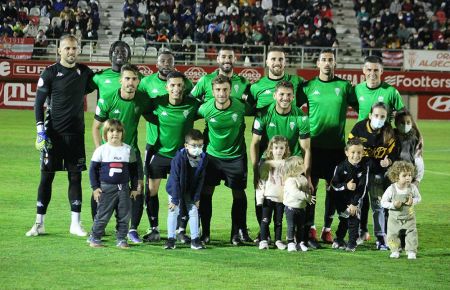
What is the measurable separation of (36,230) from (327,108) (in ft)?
12.7

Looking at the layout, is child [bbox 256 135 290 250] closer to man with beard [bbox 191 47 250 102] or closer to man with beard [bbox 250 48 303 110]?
man with beard [bbox 250 48 303 110]

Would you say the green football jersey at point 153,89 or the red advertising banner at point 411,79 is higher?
the red advertising banner at point 411,79

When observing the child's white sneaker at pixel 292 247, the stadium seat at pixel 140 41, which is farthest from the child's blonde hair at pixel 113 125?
the stadium seat at pixel 140 41

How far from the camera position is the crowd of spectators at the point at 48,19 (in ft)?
121

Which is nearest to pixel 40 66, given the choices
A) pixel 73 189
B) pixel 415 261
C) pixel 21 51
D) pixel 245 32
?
pixel 21 51

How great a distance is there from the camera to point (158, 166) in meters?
11.7

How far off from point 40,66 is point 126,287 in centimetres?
2716

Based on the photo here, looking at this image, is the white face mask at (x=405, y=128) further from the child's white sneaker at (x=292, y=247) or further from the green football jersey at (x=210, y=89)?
the child's white sneaker at (x=292, y=247)

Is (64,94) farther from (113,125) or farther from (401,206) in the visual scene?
(401,206)

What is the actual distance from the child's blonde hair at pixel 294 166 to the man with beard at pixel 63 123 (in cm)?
260

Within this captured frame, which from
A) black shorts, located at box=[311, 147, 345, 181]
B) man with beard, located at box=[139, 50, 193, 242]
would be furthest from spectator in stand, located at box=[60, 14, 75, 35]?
black shorts, located at box=[311, 147, 345, 181]

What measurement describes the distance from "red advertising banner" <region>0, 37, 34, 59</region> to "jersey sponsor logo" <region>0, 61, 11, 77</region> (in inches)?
20.3

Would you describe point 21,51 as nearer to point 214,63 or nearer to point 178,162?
point 214,63

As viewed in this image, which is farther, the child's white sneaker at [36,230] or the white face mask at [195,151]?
the child's white sneaker at [36,230]
